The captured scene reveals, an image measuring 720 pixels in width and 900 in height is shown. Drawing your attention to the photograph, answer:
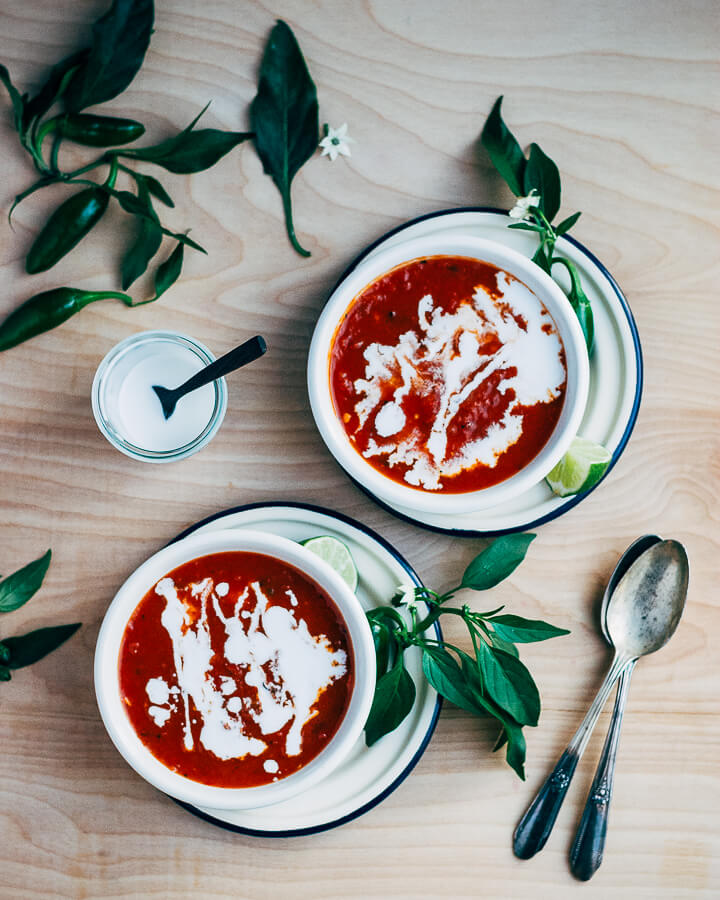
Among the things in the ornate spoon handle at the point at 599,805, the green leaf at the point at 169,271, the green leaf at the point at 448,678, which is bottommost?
the ornate spoon handle at the point at 599,805

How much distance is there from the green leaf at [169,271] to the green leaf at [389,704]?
0.98 m

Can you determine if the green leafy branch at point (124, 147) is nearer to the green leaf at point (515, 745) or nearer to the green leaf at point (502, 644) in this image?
the green leaf at point (502, 644)

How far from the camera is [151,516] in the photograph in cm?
174

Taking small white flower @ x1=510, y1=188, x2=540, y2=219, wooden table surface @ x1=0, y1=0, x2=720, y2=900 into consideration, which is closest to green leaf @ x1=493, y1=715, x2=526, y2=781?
wooden table surface @ x1=0, y1=0, x2=720, y2=900

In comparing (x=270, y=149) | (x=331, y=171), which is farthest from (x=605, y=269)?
(x=270, y=149)

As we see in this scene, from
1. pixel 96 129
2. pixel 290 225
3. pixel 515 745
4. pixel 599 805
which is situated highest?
pixel 96 129

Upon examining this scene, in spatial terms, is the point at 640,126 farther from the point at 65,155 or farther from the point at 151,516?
the point at 151,516

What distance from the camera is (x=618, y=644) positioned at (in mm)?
1747

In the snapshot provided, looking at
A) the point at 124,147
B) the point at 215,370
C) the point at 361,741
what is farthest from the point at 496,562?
the point at 124,147

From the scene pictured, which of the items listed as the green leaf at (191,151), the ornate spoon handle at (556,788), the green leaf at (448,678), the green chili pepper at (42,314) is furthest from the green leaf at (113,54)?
the ornate spoon handle at (556,788)

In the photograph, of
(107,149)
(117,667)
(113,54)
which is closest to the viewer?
(117,667)

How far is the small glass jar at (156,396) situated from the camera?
5.51ft

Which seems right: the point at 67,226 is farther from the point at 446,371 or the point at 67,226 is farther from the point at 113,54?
the point at 446,371

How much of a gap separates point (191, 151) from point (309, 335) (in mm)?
477
